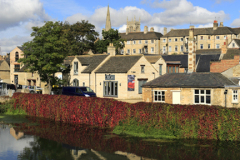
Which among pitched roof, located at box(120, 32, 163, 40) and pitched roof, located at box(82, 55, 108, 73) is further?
pitched roof, located at box(120, 32, 163, 40)

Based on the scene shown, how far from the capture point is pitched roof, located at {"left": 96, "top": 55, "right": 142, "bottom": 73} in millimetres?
44438

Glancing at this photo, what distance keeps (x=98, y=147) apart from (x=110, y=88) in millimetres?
25824

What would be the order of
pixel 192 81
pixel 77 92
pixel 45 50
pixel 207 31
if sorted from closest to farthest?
pixel 192 81, pixel 77 92, pixel 45 50, pixel 207 31

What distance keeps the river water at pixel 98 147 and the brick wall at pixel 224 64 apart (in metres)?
18.5

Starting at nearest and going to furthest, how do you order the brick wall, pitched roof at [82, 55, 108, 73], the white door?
1. the white door
2. the brick wall
3. pitched roof at [82, 55, 108, 73]

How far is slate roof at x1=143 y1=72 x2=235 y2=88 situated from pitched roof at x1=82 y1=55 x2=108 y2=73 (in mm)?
17013

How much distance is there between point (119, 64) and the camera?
45938 mm

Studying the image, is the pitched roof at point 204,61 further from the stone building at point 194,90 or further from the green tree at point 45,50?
the green tree at point 45,50

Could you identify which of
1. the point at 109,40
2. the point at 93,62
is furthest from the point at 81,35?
the point at 93,62

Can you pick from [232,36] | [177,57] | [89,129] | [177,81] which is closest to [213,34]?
[232,36]

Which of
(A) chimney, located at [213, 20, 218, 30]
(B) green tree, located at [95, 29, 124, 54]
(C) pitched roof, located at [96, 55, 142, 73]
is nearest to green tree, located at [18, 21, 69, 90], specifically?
(C) pitched roof, located at [96, 55, 142, 73]

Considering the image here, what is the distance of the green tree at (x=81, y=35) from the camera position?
8206cm

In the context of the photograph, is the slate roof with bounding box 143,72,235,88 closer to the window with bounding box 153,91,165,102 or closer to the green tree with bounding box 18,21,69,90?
the window with bounding box 153,91,165,102

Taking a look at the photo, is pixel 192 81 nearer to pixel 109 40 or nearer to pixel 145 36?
pixel 109 40
